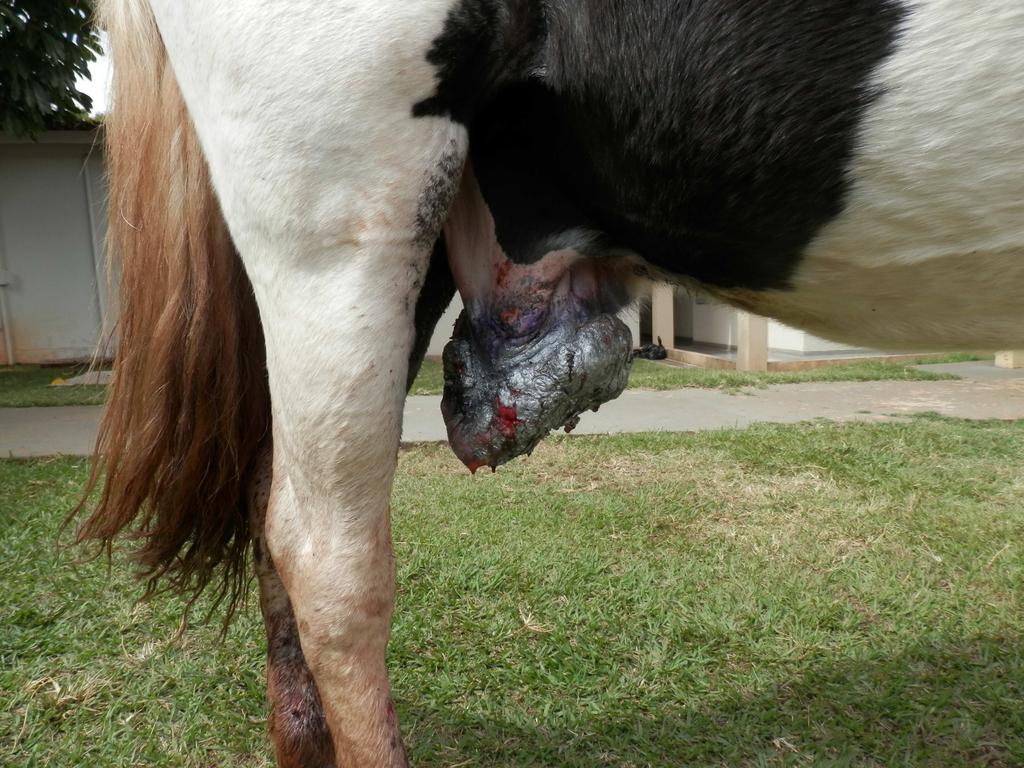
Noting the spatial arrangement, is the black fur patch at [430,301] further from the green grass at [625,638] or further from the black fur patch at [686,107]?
the green grass at [625,638]

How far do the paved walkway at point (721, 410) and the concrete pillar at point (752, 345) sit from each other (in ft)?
2.21

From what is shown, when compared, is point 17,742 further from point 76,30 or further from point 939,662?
point 76,30

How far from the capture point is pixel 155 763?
156cm

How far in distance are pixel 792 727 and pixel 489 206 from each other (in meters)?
1.27

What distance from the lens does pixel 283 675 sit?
1433mm

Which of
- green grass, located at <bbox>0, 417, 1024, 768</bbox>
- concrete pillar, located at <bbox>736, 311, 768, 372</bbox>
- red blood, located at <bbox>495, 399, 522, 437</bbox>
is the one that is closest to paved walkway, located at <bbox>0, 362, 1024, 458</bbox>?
concrete pillar, located at <bbox>736, 311, 768, 372</bbox>

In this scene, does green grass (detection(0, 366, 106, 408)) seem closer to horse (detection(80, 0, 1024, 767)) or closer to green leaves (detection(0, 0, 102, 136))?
green leaves (detection(0, 0, 102, 136))

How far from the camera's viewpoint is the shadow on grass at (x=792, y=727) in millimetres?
1547

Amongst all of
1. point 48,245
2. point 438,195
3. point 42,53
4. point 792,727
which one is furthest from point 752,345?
point 48,245

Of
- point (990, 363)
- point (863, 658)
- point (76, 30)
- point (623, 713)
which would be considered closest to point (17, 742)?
point (623, 713)

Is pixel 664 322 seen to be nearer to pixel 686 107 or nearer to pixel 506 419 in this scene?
pixel 506 419

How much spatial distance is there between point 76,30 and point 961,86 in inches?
204

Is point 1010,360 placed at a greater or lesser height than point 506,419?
lesser

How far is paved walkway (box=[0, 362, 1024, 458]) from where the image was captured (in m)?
4.32
